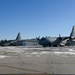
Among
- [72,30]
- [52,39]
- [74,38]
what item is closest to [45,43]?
[52,39]

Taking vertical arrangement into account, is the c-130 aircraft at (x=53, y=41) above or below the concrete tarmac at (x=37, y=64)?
above

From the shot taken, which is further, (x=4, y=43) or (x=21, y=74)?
(x=4, y=43)

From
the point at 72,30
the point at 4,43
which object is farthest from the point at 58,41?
the point at 4,43

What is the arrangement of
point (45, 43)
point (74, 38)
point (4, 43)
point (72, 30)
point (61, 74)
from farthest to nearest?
point (4, 43) < point (72, 30) < point (74, 38) < point (45, 43) < point (61, 74)

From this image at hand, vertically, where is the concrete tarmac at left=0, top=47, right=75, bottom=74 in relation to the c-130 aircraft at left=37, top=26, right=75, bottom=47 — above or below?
below

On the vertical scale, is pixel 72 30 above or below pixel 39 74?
above

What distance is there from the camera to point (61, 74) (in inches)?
321

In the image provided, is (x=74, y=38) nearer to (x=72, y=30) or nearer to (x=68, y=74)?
(x=72, y=30)

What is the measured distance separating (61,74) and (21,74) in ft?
5.65

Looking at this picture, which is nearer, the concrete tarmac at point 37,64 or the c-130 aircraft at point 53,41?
the concrete tarmac at point 37,64

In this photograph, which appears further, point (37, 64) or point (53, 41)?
point (53, 41)

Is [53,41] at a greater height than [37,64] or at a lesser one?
greater

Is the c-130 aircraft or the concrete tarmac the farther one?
the c-130 aircraft

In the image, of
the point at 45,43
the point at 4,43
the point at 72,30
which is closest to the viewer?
the point at 45,43
